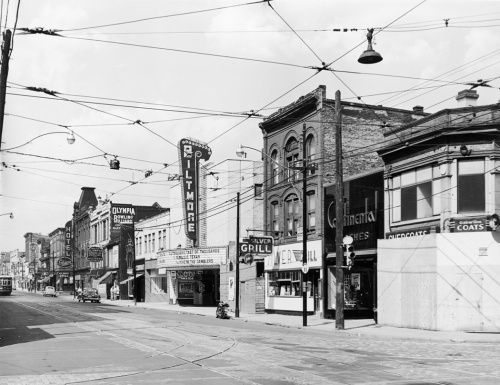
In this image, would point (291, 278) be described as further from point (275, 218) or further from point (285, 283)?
point (275, 218)

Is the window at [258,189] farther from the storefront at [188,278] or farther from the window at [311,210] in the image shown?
the storefront at [188,278]

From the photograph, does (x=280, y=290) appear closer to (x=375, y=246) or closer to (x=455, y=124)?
(x=375, y=246)

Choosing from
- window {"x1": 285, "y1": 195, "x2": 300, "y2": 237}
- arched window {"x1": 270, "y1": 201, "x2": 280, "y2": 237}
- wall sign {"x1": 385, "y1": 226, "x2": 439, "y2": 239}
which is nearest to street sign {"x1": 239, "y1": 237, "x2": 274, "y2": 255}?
window {"x1": 285, "y1": 195, "x2": 300, "y2": 237}

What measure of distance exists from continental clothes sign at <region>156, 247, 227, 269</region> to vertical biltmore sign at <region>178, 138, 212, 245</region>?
1.81 metres

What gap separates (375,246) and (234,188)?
1958 centimetres

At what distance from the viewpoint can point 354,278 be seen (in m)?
36.5

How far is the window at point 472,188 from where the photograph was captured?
2738 centimetres

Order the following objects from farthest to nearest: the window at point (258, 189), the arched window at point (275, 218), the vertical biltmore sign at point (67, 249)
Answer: the vertical biltmore sign at point (67, 249) < the window at point (258, 189) < the arched window at point (275, 218)

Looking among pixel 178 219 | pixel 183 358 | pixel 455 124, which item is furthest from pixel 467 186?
pixel 178 219

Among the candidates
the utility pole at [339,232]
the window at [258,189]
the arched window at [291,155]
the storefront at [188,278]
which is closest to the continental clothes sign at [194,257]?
the storefront at [188,278]

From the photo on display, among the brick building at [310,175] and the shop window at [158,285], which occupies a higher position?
the brick building at [310,175]

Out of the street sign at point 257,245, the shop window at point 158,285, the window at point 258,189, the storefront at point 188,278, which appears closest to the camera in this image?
the street sign at point 257,245

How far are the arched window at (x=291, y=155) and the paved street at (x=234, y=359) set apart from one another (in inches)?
649

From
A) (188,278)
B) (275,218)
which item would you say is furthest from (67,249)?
(275,218)
